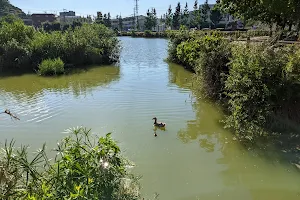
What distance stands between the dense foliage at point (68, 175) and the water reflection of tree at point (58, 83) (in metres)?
10.2

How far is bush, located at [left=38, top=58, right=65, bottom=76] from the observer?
1800 centimetres

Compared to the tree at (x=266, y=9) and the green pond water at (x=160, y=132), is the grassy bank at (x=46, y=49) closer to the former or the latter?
the green pond water at (x=160, y=132)

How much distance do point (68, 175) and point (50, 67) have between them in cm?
1620

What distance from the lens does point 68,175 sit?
11.0 feet

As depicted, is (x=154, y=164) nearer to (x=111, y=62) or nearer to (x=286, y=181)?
(x=286, y=181)

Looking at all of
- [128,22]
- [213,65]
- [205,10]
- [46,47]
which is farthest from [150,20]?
[213,65]

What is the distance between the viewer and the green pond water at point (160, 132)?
556cm

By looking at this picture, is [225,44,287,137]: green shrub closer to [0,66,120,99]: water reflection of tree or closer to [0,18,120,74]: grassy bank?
[0,66,120,99]: water reflection of tree

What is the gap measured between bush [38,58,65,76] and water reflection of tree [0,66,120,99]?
0.62 meters

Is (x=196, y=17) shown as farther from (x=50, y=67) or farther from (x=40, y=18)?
(x=40, y=18)

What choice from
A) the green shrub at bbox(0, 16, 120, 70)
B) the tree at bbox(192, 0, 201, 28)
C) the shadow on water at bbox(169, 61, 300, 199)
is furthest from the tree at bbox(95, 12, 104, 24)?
the shadow on water at bbox(169, 61, 300, 199)

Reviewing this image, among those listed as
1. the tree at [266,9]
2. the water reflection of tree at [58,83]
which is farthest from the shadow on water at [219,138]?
the water reflection of tree at [58,83]

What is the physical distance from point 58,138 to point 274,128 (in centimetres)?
627

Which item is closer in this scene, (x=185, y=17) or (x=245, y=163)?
(x=245, y=163)
